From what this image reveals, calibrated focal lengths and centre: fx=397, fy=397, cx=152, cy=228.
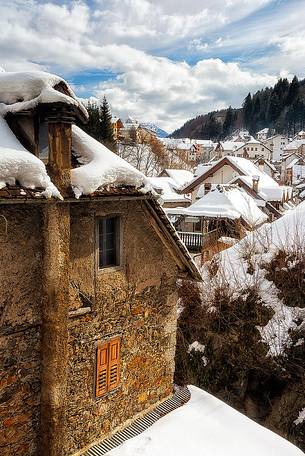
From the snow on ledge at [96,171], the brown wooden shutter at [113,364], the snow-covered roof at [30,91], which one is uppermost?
the snow-covered roof at [30,91]

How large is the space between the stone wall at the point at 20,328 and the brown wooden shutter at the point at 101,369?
4.72 feet

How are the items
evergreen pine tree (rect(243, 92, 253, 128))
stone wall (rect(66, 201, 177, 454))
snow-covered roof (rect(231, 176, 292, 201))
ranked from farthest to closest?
1. evergreen pine tree (rect(243, 92, 253, 128))
2. snow-covered roof (rect(231, 176, 292, 201))
3. stone wall (rect(66, 201, 177, 454))

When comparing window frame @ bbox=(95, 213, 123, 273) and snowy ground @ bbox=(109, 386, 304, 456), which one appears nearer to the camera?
window frame @ bbox=(95, 213, 123, 273)

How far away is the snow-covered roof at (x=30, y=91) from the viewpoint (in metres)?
6.32

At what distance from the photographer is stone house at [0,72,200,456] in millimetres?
6586

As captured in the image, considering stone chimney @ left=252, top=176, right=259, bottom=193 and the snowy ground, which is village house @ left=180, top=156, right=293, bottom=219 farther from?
the snowy ground

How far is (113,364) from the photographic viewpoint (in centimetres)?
873

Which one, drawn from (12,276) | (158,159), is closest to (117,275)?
(12,276)

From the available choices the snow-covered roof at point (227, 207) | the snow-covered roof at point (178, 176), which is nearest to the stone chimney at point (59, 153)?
the snow-covered roof at point (227, 207)

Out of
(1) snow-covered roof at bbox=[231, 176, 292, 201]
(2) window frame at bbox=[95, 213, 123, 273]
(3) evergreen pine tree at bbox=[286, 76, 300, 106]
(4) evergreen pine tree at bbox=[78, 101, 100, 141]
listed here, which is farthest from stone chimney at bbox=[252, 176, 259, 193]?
(3) evergreen pine tree at bbox=[286, 76, 300, 106]

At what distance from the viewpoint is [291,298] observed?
1588 cm

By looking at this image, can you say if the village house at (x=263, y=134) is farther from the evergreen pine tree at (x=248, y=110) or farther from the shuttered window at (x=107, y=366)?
the shuttered window at (x=107, y=366)

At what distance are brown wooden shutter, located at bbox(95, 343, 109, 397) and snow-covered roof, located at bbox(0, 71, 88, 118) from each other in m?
4.82

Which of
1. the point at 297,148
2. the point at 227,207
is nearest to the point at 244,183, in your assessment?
the point at 227,207
